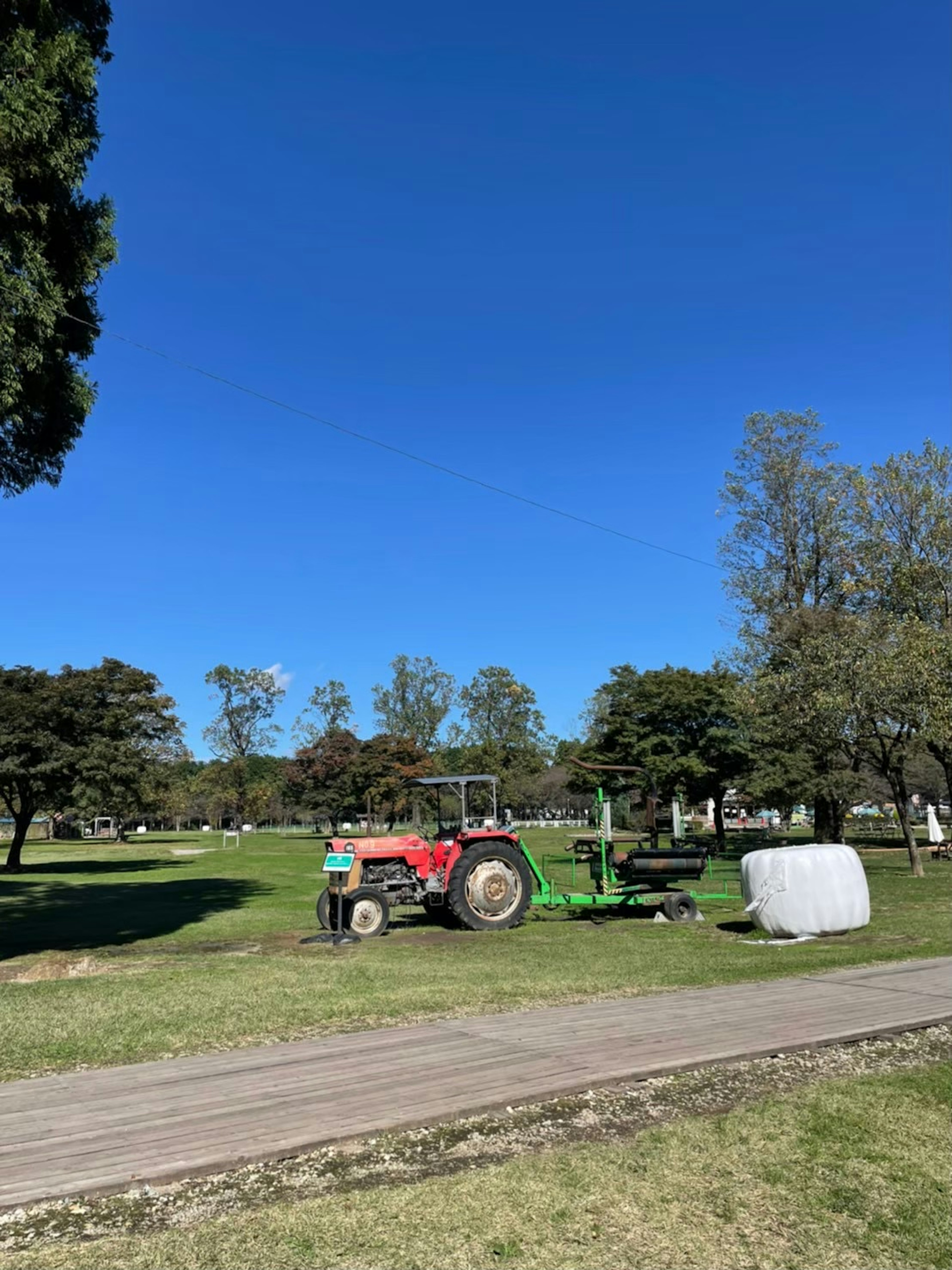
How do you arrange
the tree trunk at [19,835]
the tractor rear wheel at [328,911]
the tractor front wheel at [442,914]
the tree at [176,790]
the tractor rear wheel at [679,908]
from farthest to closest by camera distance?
the tree at [176,790], the tree trunk at [19,835], the tractor rear wheel at [679,908], the tractor front wheel at [442,914], the tractor rear wheel at [328,911]

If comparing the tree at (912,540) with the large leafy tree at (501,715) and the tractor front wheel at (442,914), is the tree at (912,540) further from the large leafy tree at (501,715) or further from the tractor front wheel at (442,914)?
the large leafy tree at (501,715)

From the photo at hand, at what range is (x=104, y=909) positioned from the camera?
17562 millimetres

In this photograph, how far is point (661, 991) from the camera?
26.2ft

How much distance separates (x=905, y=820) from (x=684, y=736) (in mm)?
11993

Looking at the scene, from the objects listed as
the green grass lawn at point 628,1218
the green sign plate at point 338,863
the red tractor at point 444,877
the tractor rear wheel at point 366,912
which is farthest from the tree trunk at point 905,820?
the green grass lawn at point 628,1218

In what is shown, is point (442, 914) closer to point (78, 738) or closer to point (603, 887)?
point (603, 887)

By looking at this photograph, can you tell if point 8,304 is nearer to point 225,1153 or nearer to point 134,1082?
point 134,1082

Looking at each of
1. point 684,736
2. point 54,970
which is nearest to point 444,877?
point 54,970

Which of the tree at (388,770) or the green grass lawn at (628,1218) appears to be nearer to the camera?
the green grass lawn at (628,1218)

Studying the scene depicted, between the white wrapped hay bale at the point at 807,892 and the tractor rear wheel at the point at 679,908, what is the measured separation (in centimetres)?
189

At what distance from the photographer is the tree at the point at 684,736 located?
3400 cm

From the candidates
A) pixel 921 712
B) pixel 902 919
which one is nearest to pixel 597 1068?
pixel 902 919

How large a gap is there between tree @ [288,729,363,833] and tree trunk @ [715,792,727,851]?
76.2 ft

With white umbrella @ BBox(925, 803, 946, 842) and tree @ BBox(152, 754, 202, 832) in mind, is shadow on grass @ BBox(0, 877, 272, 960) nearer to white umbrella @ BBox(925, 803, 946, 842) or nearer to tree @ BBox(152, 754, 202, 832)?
tree @ BBox(152, 754, 202, 832)
